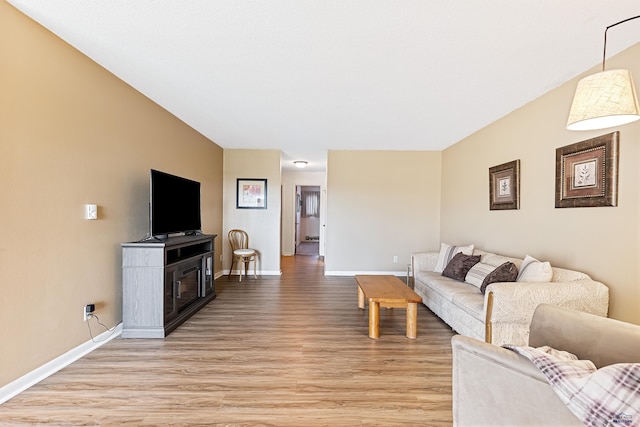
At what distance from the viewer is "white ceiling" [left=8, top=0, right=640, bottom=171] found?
167 centimetres

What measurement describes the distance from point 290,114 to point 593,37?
8.97 feet

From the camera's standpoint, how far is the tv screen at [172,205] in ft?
9.12

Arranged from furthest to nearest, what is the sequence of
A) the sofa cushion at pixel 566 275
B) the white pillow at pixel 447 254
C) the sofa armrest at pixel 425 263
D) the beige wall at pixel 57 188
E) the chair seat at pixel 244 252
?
1. the chair seat at pixel 244 252
2. the sofa armrest at pixel 425 263
3. the white pillow at pixel 447 254
4. the sofa cushion at pixel 566 275
5. the beige wall at pixel 57 188

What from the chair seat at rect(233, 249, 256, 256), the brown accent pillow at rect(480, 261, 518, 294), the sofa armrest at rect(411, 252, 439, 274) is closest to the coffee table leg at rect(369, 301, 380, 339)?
the brown accent pillow at rect(480, 261, 518, 294)

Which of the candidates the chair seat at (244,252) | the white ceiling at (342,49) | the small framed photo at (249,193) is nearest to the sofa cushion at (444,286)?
the white ceiling at (342,49)

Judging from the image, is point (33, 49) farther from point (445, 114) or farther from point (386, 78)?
point (445, 114)

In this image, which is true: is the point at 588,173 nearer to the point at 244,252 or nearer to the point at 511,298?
the point at 511,298

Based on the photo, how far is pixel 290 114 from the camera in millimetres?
3424

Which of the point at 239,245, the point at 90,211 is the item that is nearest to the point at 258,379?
the point at 90,211

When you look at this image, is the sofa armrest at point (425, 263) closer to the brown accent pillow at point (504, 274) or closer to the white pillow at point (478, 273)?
the white pillow at point (478, 273)

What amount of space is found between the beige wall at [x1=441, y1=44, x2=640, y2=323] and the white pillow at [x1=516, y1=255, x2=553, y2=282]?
0.32 metres

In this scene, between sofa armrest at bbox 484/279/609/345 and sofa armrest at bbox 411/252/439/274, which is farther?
sofa armrest at bbox 411/252/439/274

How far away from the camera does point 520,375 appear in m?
1.00

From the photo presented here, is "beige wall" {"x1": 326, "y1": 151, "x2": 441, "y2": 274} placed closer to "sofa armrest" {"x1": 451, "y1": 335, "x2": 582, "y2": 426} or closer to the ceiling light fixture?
the ceiling light fixture
